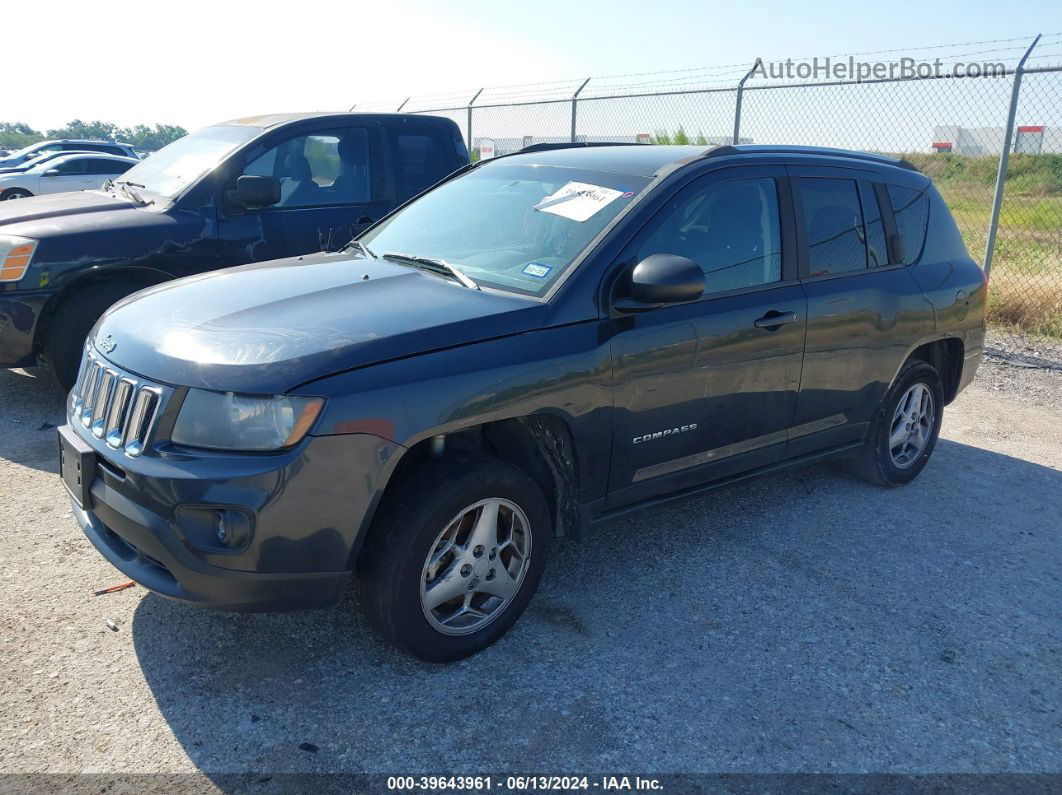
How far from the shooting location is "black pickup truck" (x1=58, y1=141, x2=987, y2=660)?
2744 millimetres

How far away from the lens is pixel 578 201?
378 centimetres

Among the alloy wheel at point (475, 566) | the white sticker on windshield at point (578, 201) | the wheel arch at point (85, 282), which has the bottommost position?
the alloy wheel at point (475, 566)

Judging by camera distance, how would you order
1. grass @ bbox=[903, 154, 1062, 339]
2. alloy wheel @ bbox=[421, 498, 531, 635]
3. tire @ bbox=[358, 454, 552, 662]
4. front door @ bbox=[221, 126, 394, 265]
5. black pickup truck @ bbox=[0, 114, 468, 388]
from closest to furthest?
1. tire @ bbox=[358, 454, 552, 662]
2. alloy wheel @ bbox=[421, 498, 531, 635]
3. black pickup truck @ bbox=[0, 114, 468, 388]
4. front door @ bbox=[221, 126, 394, 265]
5. grass @ bbox=[903, 154, 1062, 339]

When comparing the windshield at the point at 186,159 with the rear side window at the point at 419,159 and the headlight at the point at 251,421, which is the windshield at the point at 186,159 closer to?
the rear side window at the point at 419,159

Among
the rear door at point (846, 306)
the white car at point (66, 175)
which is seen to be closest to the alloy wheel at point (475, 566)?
the rear door at point (846, 306)

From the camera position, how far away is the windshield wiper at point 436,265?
3481 millimetres

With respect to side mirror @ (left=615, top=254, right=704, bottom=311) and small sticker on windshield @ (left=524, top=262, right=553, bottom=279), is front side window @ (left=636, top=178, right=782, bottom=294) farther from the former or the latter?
small sticker on windshield @ (left=524, top=262, right=553, bottom=279)

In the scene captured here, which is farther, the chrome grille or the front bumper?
the chrome grille

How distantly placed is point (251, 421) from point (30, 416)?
3.83 meters

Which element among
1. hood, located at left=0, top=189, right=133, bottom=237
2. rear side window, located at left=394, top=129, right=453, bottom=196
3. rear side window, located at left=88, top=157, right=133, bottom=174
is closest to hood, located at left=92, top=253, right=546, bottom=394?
hood, located at left=0, top=189, right=133, bottom=237

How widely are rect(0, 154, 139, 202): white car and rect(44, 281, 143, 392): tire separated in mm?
14702

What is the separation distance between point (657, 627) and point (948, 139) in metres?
7.76

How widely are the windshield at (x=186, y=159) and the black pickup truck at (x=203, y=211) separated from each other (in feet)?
0.05

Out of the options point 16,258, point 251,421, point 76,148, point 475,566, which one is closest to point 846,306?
point 475,566
